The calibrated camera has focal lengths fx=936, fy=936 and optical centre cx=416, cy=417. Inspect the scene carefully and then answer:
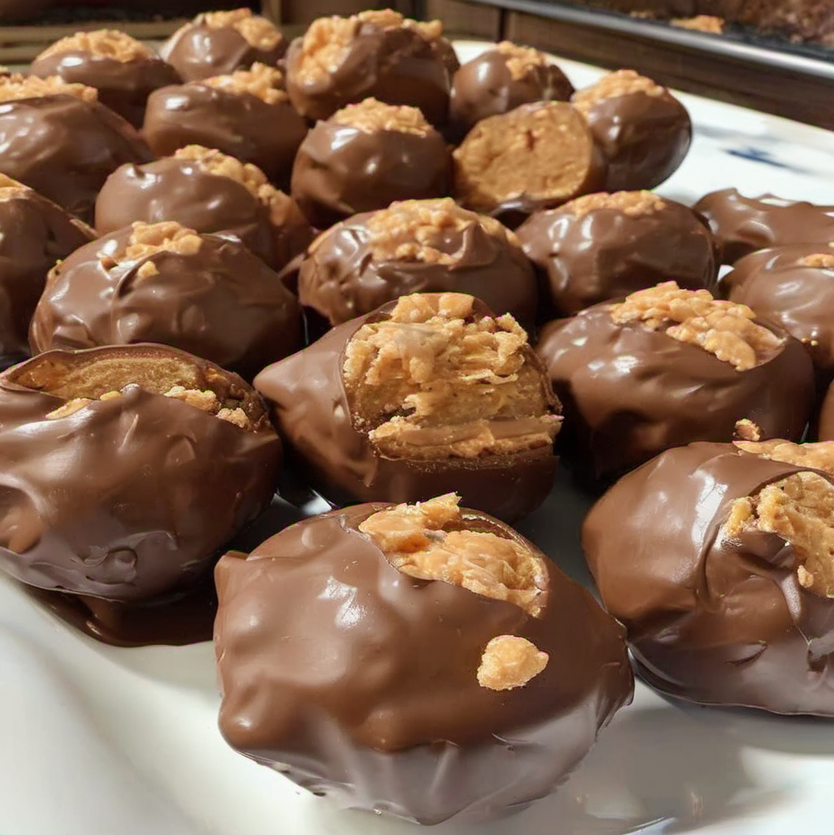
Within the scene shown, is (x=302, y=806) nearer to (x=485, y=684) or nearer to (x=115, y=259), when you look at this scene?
(x=485, y=684)

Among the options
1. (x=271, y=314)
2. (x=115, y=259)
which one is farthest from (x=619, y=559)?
(x=115, y=259)

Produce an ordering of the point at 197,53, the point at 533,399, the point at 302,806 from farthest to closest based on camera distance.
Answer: the point at 197,53 < the point at 533,399 < the point at 302,806

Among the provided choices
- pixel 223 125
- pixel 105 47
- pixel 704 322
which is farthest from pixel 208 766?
pixel 105 47

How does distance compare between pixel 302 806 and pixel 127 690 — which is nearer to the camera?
pixel 302 806

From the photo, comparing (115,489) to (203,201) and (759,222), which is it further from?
(759,222)

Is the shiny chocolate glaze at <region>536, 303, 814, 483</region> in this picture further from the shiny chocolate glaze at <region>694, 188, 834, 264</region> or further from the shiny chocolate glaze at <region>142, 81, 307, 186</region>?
the shiny chocolate glaze at <region>142, 81, 307, 186</region>

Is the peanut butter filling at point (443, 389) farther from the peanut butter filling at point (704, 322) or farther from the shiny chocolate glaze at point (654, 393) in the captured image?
the peanut butter filling at point (704, 322)

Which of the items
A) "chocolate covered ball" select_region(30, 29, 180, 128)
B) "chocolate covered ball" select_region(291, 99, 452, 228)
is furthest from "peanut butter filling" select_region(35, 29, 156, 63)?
"chocolate covered ball" select_region(291, 99, 452, 228)
